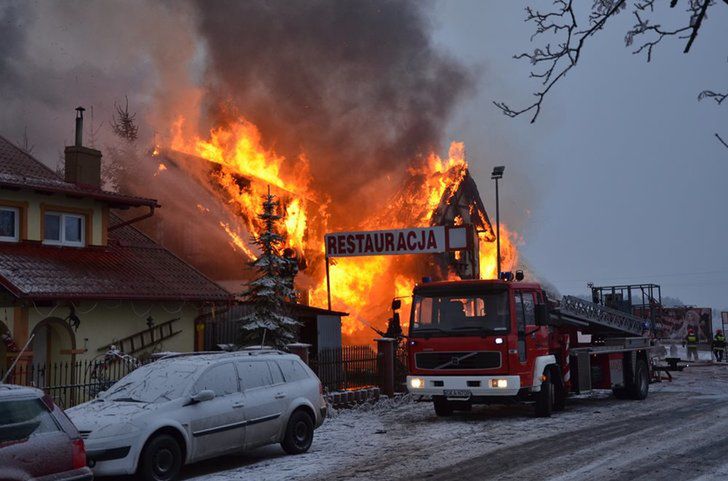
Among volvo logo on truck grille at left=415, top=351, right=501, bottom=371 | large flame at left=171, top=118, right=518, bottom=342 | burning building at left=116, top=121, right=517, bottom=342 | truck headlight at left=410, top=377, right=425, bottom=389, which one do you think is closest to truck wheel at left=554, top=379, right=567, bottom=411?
volvo logo on truck grille at left=415, top=351, right=501, bottom=371

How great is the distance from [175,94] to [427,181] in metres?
15.3

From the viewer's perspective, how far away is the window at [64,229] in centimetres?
1928

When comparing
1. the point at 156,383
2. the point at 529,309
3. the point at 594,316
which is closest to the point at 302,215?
the point at 594,316

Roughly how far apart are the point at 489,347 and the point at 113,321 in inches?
368

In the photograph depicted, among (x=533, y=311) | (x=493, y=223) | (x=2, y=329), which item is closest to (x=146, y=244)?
(x=2, y=329)

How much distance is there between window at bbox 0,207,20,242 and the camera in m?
18.2

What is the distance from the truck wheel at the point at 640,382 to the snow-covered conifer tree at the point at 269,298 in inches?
348

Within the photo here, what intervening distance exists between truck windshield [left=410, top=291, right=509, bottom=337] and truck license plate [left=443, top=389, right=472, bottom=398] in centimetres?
112

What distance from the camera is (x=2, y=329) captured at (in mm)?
16562

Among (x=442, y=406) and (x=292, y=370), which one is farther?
(x=442, y=406)

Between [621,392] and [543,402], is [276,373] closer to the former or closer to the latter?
[543,402]

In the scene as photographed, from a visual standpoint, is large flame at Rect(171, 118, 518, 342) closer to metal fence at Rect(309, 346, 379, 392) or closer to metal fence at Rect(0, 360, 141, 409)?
metal fence at Rect(309, 346, 379, 392)

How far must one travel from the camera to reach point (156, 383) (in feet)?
35.7

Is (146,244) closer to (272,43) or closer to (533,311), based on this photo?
(533,311)
